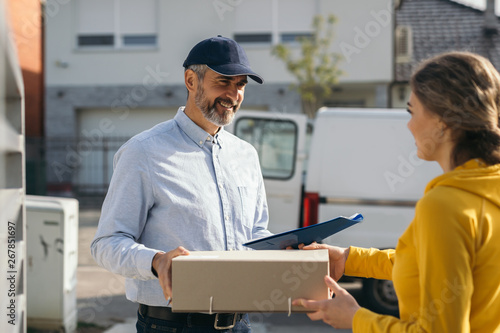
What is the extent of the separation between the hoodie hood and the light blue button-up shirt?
1059 millimetres

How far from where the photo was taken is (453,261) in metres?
1.63

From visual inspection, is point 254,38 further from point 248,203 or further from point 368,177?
point 248,203

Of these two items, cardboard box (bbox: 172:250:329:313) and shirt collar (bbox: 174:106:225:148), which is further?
shirt collar (bbox: 174:106:225:148)

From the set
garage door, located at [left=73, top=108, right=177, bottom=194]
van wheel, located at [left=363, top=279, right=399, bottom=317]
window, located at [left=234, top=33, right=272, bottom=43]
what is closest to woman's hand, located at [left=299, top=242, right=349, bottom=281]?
van wheel, located at [left=363, top=279, right=399, bottom=317]

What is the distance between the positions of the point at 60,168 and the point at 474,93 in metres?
17.7

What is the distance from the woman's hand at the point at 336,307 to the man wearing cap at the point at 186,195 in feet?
1.88

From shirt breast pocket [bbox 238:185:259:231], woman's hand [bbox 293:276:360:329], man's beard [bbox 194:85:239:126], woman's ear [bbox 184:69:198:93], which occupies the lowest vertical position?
woman's hand [bbox 293:276:360:329]

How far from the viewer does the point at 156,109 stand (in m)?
18.6

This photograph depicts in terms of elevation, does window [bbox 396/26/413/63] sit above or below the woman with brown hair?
above

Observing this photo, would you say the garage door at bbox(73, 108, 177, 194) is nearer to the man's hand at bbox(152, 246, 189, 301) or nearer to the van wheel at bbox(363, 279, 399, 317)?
the van wheel at bbox(363, 279, 399, 317)

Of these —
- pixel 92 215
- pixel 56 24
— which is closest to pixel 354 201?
pixel 92 215

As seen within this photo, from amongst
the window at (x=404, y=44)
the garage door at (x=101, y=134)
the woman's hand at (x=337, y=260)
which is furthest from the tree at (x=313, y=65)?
the woman's hand at (x=337, y=260)

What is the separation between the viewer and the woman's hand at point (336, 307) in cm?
186

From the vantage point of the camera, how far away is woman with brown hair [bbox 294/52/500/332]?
1.64 metres
